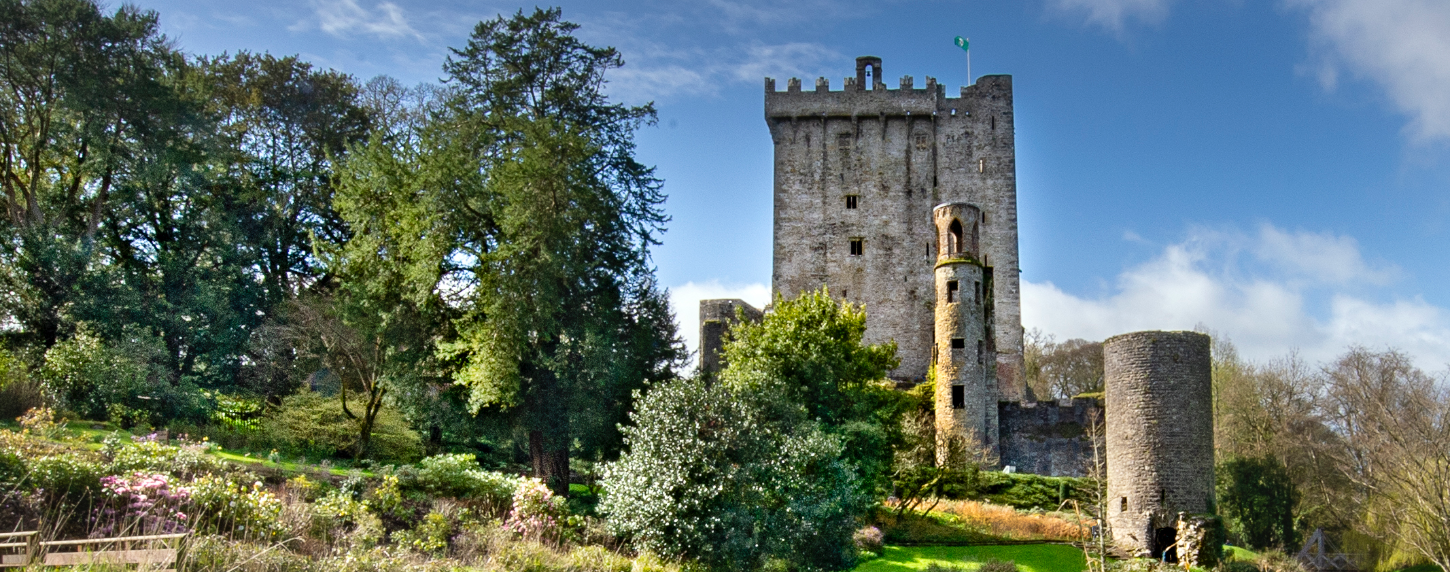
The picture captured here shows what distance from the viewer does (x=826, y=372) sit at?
22938 millimetres

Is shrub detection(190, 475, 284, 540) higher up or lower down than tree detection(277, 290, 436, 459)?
lower down

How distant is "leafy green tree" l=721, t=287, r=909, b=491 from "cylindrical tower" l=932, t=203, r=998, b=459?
592 centimetres

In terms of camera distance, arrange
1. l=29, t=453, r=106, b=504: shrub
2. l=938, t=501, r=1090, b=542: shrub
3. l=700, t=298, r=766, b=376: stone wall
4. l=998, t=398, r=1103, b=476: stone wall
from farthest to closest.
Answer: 1. l=700, t=298, r=766, b=376: stone wall
2. l=998, t=398, r=1103, b=476: stone wall
3. l=938, t=501, r=1090, b=542: shrub
4. l=29, t=453, r=106, b=504: shrub

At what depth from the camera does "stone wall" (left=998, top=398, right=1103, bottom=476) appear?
3219cm

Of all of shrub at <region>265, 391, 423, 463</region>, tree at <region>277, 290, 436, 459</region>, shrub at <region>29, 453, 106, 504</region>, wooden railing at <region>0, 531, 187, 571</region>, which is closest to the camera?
wooden railing at <region>0, 531, 187, 571</region>

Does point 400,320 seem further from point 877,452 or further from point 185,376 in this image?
Result: point 877,452

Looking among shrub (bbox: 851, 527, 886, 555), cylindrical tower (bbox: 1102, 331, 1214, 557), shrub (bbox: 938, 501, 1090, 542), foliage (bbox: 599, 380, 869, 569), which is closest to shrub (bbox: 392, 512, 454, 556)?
foliage (bbox: 599, 380, 869, 569)

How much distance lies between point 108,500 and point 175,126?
565 inches

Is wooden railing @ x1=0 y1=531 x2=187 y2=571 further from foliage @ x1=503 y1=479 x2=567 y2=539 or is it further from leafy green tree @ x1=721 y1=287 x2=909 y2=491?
leafy green tree @ x1=721 y1=287 x2=909 y2=491

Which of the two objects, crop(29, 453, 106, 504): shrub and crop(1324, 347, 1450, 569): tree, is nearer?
crop(29, 453, 106, 504): shrub

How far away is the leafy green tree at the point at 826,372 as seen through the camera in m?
22.0

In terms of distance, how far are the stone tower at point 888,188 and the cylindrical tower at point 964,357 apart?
7158 mm

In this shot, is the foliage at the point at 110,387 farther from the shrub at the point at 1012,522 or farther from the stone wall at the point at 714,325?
the shrub at the point at 1012,522

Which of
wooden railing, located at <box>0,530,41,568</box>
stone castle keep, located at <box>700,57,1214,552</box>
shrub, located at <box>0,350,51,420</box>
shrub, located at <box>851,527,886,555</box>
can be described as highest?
stone castle keep, located at <box>700,57,1214,552</box>
